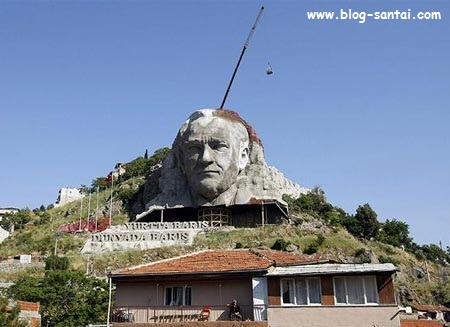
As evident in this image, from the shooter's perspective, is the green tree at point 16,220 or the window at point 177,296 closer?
the window at point 177,296

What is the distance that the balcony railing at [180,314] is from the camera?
19.2m

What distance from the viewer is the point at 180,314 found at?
65.2 feet

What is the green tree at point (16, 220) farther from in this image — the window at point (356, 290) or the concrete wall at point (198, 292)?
the window at point (356, 290)

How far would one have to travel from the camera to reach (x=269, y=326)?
18.7 meters

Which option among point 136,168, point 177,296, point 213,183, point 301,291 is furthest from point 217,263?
point 136,168

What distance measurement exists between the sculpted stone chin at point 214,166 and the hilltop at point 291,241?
567 cm

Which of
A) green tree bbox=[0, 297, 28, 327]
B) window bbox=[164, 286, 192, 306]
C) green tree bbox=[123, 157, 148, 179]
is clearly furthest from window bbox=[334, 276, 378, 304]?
green tree bbox=[123, 157, 148, 179]

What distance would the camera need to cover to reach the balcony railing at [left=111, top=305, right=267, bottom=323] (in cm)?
1918

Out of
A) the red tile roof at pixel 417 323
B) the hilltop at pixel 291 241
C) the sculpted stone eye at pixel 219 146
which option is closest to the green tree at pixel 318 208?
the hilltop at pixel 291 241

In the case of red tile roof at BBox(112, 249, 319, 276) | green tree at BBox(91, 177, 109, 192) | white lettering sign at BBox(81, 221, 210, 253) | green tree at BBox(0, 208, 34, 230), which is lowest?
Result: red tile roof at BBox(112, 249, 319, 276)

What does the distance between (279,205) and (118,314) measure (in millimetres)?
36844

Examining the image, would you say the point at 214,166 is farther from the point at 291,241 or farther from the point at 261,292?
the point at 261,292

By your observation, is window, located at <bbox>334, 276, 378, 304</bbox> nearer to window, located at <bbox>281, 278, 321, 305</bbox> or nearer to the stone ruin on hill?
window, located at <bbox>281, 278, 321, 305</bbox>

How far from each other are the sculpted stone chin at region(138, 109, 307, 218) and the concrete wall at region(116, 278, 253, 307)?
3185cm
